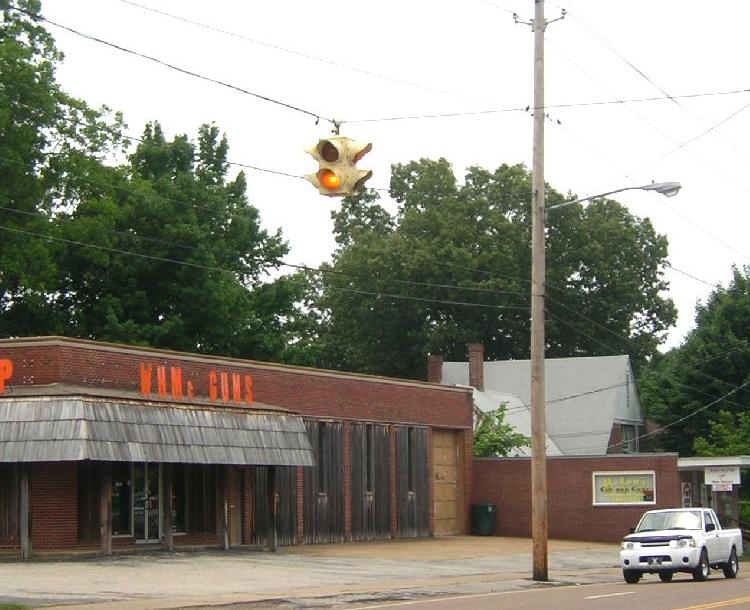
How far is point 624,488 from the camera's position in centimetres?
4622

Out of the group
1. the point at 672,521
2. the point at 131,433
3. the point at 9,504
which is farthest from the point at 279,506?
the point at 672,521

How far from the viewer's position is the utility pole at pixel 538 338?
93.5 ft

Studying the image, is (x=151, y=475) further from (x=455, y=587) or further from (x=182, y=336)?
(x=182, y=336)

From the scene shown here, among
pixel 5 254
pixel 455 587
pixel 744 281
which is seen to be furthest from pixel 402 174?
pixel 455 587

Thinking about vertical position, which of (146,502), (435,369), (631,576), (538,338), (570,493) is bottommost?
(631,576)

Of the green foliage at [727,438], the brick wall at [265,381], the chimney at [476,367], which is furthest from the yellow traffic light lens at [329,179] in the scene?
the chimney at [476,367]

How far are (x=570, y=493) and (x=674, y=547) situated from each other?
18478mm

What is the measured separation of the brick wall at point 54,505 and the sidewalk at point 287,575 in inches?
52.7

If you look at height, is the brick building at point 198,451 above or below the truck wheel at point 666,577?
above

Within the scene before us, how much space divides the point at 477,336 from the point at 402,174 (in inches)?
477

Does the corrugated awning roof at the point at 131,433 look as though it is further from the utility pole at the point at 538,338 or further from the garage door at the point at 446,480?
the garage door at the point at 446,480

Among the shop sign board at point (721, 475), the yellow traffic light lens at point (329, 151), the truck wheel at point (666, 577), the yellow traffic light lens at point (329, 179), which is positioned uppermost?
the yellow traffic light lens at point (329, 151)

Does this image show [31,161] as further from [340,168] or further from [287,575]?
[340,168]

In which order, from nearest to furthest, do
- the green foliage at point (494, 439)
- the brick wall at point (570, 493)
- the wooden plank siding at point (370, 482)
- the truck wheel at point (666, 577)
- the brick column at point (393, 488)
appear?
the truck wheel at point (666, 577)
the wooden plank siding at point (370, 482)
the brick column at point (393, 488)
the brick wall at point (570, 493)
the green foliage at point (494, 439)
